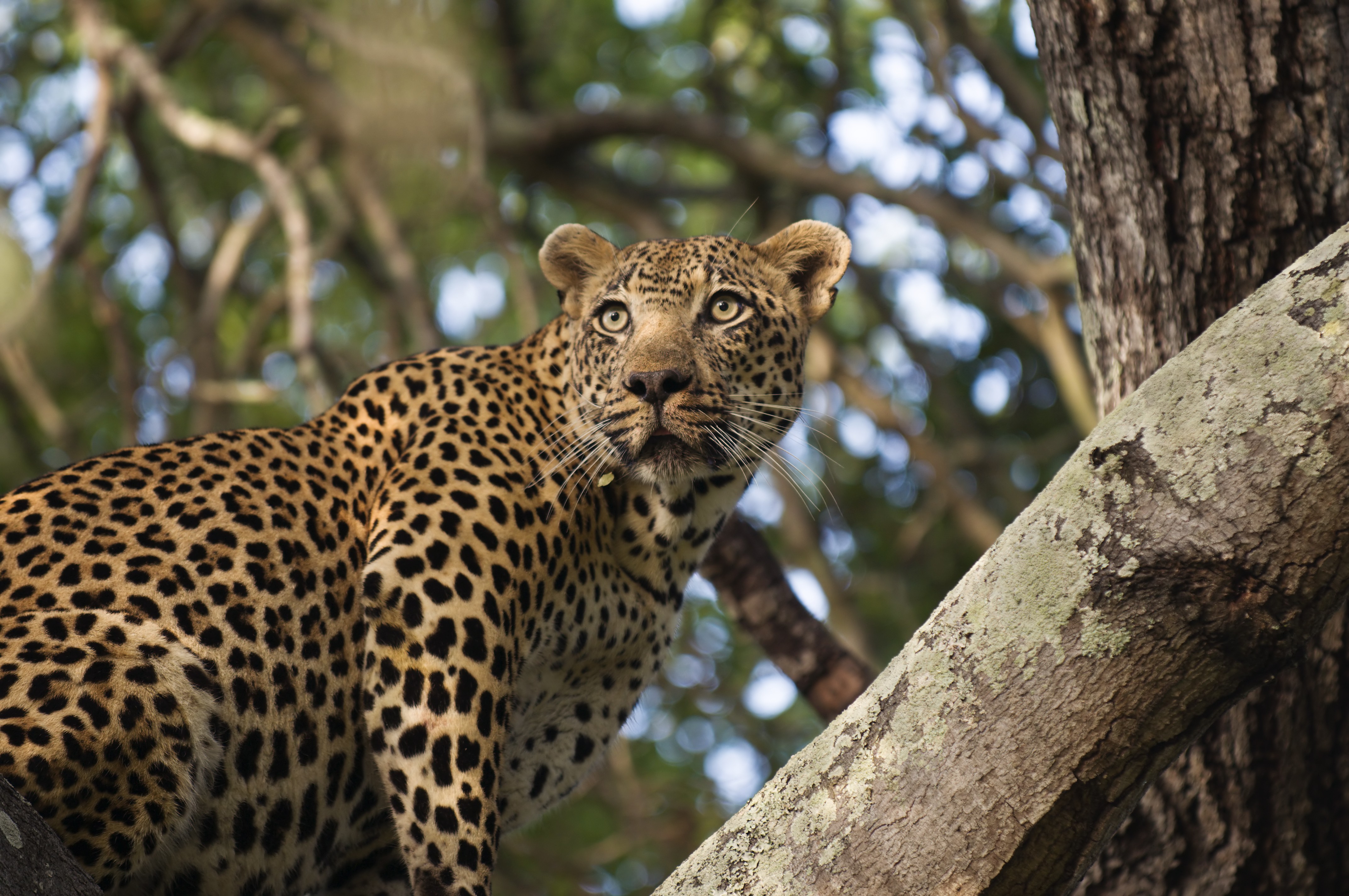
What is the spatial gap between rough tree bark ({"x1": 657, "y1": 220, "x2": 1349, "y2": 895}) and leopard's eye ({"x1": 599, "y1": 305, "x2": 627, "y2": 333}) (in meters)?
2.57

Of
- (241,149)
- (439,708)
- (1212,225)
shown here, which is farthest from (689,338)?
(241,149)

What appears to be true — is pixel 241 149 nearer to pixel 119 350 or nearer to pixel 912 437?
pixel 119 350

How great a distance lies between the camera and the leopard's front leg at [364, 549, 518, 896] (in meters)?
4.70

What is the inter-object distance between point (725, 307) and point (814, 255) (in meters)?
0.69

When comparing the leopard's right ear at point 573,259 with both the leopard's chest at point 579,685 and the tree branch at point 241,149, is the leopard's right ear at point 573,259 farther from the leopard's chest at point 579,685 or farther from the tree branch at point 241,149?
the tree branch at point 241,149

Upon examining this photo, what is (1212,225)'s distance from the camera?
5.19m

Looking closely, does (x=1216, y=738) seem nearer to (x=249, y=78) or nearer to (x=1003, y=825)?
(x=1003, y=825)

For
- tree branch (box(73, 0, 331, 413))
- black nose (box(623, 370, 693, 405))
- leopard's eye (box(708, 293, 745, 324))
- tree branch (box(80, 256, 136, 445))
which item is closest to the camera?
black nose (box(623, 370, 693, 405))

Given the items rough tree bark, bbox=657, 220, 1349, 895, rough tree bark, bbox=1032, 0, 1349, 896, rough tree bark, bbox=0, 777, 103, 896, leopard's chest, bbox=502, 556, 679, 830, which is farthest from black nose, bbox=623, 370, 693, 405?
rough tree bark, bbox=0, 777, 103, 896

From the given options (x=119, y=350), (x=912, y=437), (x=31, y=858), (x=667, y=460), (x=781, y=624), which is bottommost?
(x=912, y=437)

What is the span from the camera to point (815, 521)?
11.1 m

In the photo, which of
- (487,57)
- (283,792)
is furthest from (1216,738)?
(487,57)

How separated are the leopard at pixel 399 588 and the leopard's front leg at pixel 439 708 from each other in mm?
10

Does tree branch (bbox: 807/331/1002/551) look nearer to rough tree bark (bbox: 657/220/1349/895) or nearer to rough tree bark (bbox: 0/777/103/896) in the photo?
rough tree bark (bbox: 657/220/1349/895)
